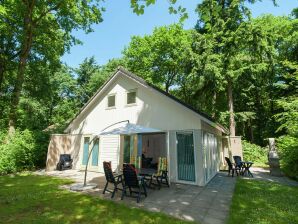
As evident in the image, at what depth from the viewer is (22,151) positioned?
13.3 m

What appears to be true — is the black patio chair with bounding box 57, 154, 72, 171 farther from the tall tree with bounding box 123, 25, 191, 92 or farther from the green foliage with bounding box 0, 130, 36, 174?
the tall tree with bounding box 123, 25, 191, 92

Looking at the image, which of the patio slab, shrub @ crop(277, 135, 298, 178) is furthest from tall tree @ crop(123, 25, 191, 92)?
the patio slab

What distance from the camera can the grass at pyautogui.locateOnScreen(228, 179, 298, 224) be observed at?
550 centimetres

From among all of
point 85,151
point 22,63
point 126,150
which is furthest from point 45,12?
point 126,150

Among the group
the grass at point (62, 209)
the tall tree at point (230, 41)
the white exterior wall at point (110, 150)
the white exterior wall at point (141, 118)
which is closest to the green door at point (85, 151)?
the white exterior wall at point (141, 118)

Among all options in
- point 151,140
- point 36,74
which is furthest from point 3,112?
point 151,140

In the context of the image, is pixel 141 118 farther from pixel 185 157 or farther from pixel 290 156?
pixel 290 156

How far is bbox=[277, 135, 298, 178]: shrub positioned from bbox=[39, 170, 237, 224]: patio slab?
4432 mm

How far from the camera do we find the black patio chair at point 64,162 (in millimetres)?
14086

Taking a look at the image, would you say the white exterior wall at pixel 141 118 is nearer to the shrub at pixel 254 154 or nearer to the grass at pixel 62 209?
the grass at pixel 62 209

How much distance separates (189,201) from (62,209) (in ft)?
13.7

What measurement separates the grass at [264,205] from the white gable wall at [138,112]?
3587 millimetres

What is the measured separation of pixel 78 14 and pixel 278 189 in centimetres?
1828

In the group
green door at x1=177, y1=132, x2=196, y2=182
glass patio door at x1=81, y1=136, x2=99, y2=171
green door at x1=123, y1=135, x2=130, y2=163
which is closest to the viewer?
green door at x1=177, y1=132, x2=196, y2=182
